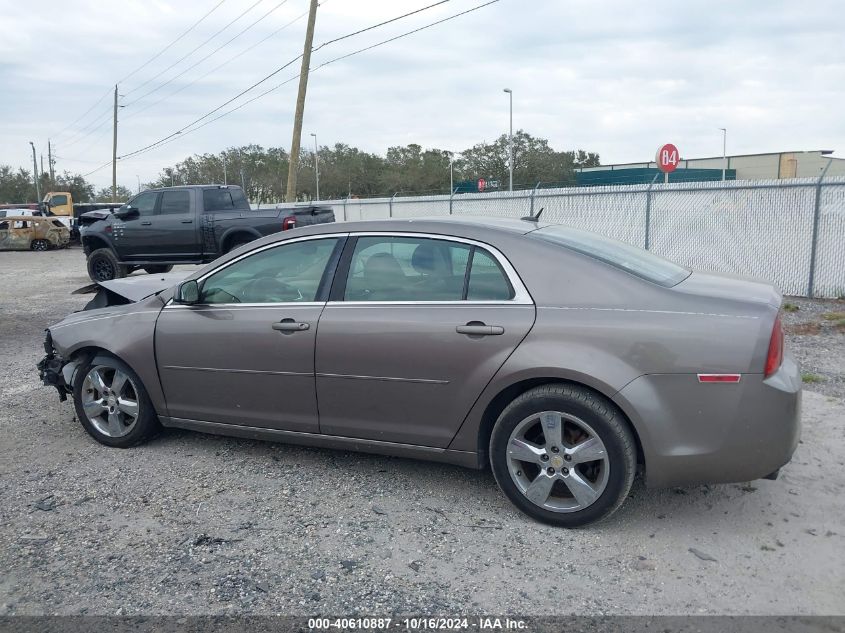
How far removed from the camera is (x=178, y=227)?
46.0ft

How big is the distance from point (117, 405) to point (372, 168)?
54668mm

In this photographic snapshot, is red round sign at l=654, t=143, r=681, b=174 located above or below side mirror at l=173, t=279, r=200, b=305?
above

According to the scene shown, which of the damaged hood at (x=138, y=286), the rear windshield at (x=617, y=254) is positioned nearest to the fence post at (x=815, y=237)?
the rear windshield at (x=617, y=254)

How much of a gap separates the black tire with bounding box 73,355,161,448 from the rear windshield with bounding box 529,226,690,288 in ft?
9.19

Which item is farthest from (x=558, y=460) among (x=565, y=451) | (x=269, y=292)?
(x=269, y=292)

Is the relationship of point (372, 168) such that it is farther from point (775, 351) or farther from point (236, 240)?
point (775, 351)

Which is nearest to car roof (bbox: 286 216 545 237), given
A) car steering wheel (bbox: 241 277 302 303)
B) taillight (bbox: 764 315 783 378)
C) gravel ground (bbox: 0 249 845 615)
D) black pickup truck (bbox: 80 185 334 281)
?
car steering wheel (bbox: 241 277 302 303)

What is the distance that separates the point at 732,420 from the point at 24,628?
10.4ft

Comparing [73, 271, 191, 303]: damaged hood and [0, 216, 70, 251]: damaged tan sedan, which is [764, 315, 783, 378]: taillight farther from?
[0, 216, 70, 251]: damaged tan sedan

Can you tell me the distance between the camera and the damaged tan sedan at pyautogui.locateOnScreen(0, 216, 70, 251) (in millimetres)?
27641

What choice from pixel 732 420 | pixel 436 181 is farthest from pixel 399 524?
pixel 436 181

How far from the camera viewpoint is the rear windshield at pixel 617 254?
3820mm

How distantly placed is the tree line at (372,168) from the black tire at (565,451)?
4514cm

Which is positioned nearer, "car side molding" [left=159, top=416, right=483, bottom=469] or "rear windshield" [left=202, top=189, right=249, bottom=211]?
"car side molding" [left=159, top=416, right=483, bottom=469]
